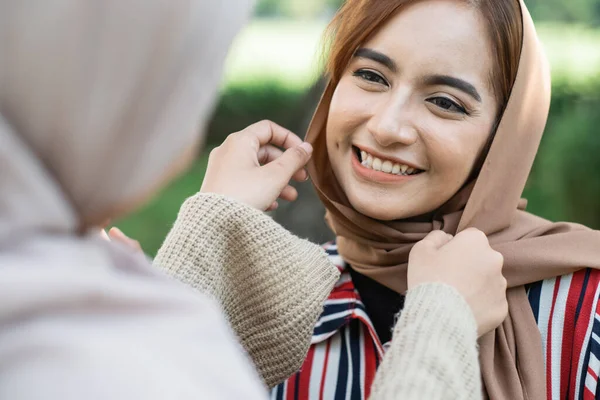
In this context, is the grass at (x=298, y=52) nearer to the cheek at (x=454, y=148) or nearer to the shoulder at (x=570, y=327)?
the cheek at (x=454, y=148)

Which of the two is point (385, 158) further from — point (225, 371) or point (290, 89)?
point (290, 89)

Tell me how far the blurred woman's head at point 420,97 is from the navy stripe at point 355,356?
10.9 inches

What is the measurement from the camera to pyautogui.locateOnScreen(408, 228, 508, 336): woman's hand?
4.74ft

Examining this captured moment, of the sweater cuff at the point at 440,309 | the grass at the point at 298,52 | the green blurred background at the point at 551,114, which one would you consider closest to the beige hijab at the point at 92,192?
the sweater cuff at the point at 440,309

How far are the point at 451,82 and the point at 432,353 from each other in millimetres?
719

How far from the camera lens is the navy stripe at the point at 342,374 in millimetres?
1764

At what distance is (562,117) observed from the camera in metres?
5.75

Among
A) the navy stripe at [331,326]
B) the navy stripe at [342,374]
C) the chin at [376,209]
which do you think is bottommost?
the navy stripe at [342,374]

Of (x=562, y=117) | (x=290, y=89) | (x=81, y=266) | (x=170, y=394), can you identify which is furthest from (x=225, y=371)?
(x=290, y=89)

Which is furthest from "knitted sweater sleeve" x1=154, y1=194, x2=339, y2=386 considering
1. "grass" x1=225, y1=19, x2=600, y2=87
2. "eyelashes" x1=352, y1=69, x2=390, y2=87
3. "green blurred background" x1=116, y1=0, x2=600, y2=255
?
"grass" x1=225, y1=19, x2=600, y2=87

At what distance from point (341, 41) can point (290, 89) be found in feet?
23.5

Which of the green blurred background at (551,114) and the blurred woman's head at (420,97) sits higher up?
the green blurred background at (551,114)

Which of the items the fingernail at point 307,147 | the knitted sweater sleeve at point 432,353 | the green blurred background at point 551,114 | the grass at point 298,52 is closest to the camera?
the knitted sweater sleeve at point 432,353

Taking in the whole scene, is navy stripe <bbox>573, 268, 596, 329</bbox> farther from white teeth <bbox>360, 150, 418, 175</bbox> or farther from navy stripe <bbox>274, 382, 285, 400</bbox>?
navy stripe <bbox>274, 382, 285, 400</bbox>
